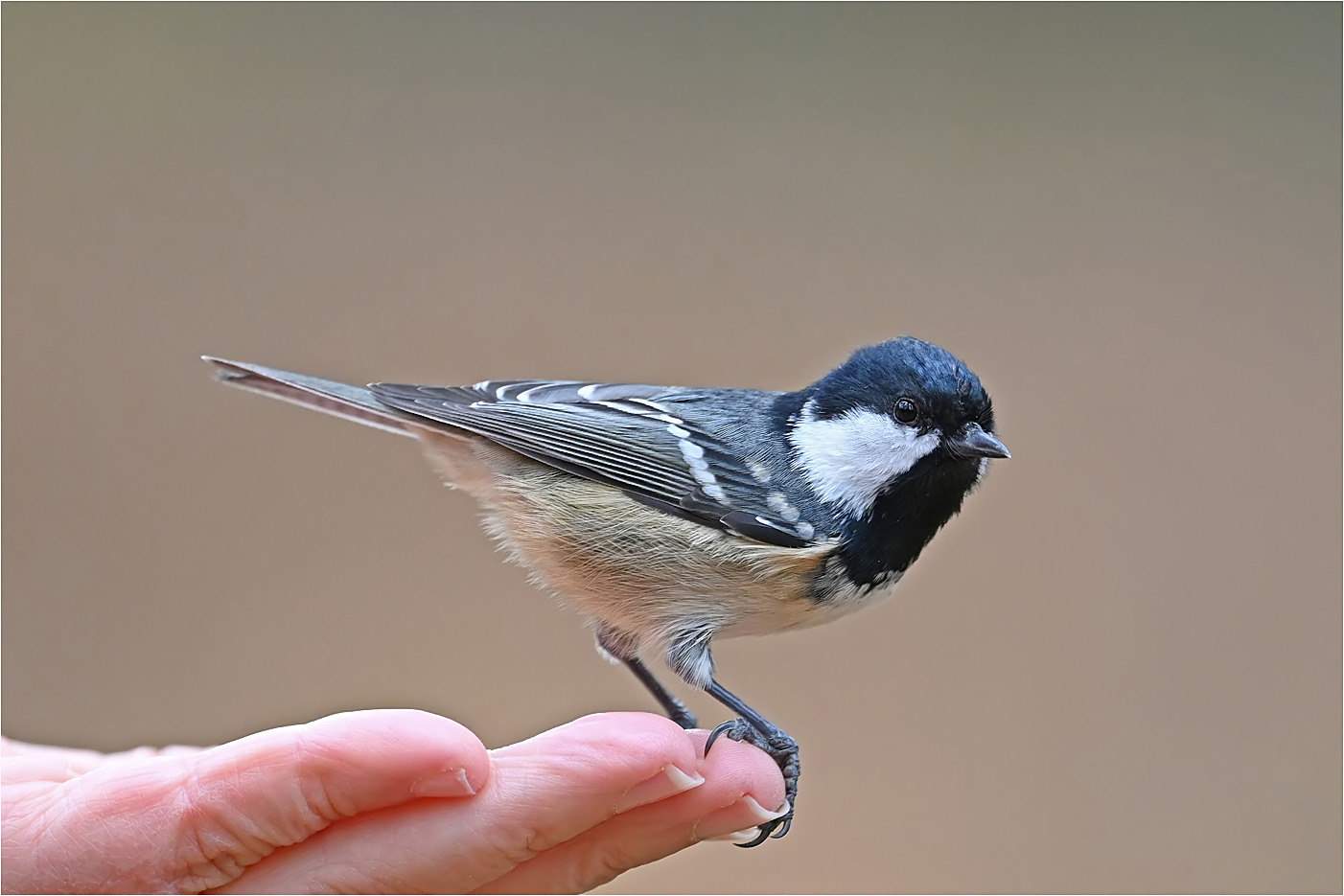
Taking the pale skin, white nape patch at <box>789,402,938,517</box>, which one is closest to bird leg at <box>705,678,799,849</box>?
the pale skin

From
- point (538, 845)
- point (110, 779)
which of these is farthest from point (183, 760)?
point (538, 845)

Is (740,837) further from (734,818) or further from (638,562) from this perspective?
(638,562)

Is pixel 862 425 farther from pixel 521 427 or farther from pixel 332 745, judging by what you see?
pixel 332 745

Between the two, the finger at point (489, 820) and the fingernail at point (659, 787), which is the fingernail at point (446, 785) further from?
the fingernail at point (659, 787)

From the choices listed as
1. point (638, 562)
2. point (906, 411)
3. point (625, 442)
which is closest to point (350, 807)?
point (638, 562)

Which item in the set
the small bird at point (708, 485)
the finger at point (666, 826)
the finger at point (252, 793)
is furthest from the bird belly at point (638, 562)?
the finger at point (252, 793)

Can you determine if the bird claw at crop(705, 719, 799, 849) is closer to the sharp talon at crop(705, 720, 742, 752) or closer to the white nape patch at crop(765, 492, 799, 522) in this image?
the sharp talon at crop(705, 720, 742, 752)

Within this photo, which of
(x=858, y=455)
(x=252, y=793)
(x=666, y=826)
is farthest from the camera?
(x=858, y=455)
